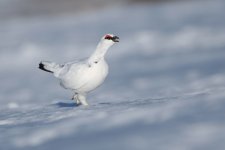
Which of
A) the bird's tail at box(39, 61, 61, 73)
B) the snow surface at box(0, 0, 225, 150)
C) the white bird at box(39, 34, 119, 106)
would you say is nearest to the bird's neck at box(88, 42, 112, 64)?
the white bird at box(39, 34, 119, 106)

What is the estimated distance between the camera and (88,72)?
5.70m

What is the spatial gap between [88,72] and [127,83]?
426 centimetres

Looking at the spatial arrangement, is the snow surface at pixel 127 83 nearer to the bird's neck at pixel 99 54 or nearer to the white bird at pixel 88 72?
the white bird at pixel 88 72

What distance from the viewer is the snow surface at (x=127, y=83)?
431cm

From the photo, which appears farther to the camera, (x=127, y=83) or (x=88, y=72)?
(x=127, y=83)

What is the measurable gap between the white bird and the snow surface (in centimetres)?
17

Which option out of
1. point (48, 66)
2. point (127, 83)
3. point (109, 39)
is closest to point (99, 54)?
point (109, 39)

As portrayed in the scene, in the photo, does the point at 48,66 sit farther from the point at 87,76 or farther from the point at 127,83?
the point at 127,83

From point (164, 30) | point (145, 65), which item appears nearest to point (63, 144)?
point (145, 65)

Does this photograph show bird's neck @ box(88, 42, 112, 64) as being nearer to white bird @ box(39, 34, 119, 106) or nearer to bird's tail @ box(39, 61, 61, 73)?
white bird @ box(39, 34, 119, 106)

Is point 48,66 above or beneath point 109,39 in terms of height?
beneath

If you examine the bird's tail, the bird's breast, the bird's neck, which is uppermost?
the bird's neck

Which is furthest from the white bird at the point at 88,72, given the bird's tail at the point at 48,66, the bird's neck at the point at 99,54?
the bird's tail at the point at 48,66

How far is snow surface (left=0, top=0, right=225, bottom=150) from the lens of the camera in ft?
14.1
